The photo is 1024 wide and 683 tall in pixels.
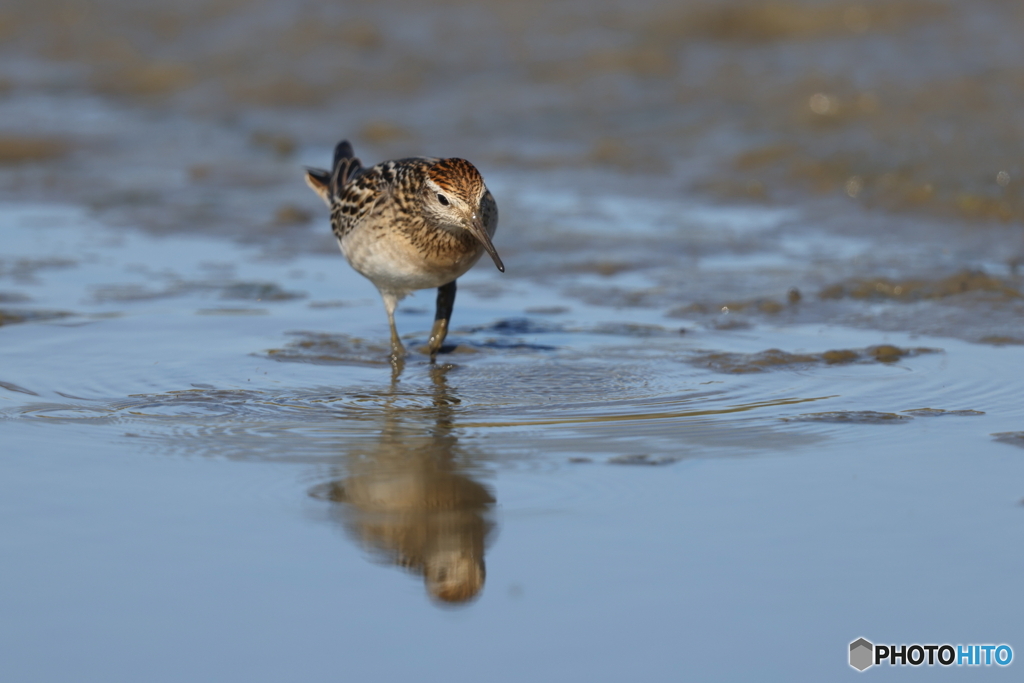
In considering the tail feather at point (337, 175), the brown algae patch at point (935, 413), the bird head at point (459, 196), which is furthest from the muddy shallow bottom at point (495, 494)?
the tail feather at point (337, 175)

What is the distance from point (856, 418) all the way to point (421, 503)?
2.19m

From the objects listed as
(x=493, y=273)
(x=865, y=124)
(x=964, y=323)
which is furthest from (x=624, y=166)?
(x=964, y=323)

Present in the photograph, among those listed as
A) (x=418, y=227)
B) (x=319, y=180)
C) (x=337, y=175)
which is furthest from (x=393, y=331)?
(x=319, y=180)

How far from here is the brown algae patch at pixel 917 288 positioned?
8.52m

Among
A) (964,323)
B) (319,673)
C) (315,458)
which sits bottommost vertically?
(319,673)

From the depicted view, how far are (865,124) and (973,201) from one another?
90.9 inches

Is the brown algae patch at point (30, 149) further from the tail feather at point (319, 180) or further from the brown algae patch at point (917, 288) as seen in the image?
the brown algae patch at point (917, 288)

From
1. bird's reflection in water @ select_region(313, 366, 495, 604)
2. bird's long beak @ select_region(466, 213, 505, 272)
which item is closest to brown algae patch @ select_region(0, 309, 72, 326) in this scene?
bird's long beak @ select_region(466, 213, 505, 272)

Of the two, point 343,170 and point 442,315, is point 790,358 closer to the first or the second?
point 442,315

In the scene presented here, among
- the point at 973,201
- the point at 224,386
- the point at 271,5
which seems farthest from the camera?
the point at 271,5

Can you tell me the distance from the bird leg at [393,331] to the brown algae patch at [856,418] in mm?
2447

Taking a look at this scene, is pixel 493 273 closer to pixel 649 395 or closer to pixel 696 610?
pixel 649 395

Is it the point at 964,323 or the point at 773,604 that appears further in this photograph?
the point at 964,323

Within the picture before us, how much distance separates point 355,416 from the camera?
6207mm
